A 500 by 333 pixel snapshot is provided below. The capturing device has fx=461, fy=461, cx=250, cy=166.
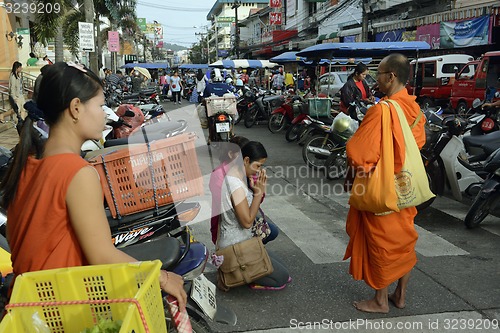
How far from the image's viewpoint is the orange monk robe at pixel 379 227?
9.56ft

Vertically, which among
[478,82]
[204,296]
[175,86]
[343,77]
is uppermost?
[343,77]

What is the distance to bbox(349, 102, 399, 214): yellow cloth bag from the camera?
2.90 meters

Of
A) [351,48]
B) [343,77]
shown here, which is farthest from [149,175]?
[343,77]

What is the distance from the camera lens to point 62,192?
4.73 feet

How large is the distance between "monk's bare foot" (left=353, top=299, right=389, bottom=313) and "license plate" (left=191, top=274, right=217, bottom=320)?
129 cm

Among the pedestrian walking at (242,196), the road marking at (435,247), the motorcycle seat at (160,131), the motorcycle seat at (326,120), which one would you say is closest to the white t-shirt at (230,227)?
the pedestrian walking at (242,196)

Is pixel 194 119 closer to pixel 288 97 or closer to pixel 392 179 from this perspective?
pixel 288 97

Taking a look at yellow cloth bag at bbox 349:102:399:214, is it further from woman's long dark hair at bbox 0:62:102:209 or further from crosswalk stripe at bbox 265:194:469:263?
woman's long dark hair at bbox 0:62:102:209

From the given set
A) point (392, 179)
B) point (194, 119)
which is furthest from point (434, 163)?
point (194, 119)

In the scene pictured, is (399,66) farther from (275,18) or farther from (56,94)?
(275,18)

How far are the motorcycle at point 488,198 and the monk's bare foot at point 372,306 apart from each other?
2.14 meters

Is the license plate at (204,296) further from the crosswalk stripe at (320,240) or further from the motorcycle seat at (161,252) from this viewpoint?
the crosswalk stripe at (320,240)

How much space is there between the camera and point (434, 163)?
222 inches

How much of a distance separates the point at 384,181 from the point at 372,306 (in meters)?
0.93
